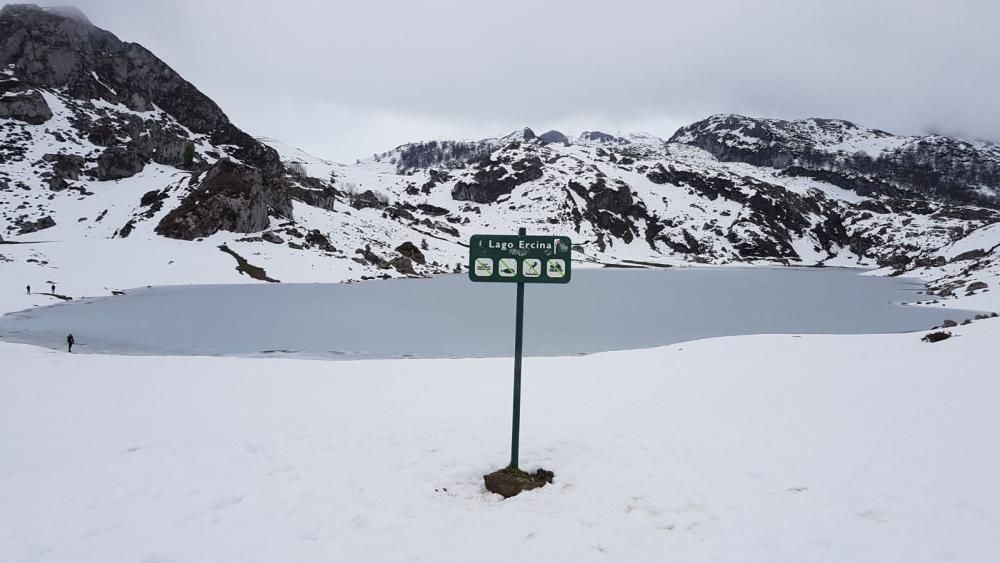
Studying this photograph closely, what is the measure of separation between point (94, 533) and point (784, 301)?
71767 millimetres

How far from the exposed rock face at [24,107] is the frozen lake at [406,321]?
108905mm

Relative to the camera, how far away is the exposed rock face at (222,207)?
8213cm

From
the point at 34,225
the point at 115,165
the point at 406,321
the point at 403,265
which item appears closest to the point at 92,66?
the point at 115,165

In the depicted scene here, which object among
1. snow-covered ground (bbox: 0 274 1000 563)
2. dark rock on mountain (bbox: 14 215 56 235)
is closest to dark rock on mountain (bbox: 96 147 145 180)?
dark rock on mountain (bbox: 14 215 56 235)

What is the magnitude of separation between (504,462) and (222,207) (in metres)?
93.3

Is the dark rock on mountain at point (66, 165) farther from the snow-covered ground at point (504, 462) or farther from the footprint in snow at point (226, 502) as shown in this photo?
the footprint in snow at point (226, 502)

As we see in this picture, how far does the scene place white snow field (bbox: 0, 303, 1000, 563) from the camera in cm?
643

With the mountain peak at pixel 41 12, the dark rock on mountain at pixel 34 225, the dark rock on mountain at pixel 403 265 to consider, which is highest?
the mountain peak at pixel 41 12

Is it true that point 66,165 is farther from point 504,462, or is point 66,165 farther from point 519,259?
point 519,259

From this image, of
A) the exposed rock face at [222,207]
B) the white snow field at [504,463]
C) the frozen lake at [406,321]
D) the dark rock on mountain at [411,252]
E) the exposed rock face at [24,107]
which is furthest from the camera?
the exposed rock face at [24,107]

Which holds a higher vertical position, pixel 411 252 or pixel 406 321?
pixel 411 252

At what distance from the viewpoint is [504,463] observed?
9.46 metres

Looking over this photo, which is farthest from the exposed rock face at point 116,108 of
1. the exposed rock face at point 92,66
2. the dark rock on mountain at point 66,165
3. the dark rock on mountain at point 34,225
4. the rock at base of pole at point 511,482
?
the rock at base of pole at point 511,482

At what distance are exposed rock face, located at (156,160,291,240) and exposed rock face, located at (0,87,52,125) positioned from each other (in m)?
71.5
